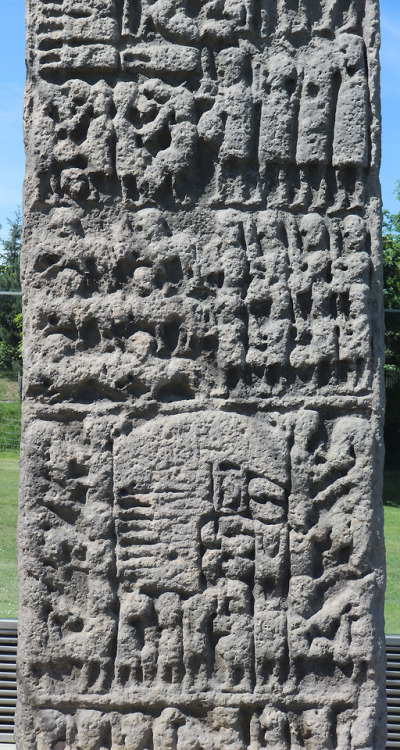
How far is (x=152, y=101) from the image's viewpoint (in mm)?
2023

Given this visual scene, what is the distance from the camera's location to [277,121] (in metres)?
2.03

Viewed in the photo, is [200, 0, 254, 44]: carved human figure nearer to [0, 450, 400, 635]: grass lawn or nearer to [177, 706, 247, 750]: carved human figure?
[177, 706, 247, 750]: carved human figure

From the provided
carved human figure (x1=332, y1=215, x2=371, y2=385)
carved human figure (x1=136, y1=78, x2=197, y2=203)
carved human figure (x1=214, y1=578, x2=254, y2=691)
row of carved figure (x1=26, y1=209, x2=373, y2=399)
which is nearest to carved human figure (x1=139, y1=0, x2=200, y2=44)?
carved human figure (x1=136, y1=78, x2=197, y2=203)

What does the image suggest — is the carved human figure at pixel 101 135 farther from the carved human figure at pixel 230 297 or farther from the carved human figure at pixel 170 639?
the carved human figure at pixel 170 639

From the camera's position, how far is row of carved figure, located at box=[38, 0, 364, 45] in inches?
79.5

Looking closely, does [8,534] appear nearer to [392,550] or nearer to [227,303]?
[392,550]

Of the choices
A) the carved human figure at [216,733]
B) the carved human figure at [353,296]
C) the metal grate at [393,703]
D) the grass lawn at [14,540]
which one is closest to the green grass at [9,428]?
the grass lawn at [14,540]

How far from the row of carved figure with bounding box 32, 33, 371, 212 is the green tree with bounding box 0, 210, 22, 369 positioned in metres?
6.67

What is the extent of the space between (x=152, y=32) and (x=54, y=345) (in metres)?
0.83

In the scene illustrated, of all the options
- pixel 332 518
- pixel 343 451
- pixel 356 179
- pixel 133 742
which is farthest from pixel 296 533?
pixel 356 179

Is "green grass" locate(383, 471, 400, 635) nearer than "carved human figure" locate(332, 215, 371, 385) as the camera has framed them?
No

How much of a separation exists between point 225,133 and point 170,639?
1258mm

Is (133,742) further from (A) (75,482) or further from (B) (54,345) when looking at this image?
(B) (54,345)

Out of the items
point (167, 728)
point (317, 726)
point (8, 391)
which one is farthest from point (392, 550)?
point (167, 728)
